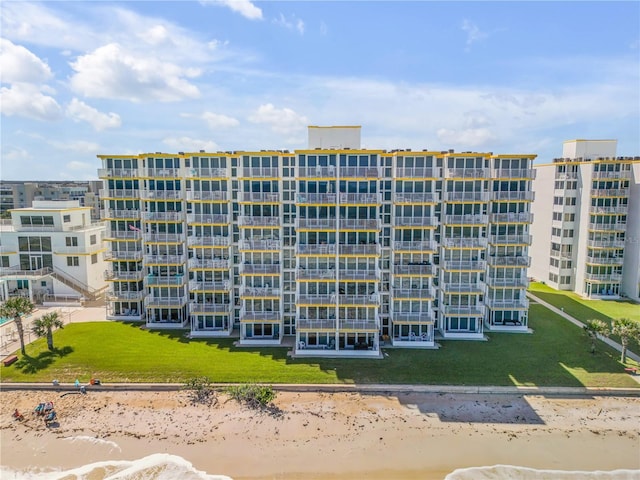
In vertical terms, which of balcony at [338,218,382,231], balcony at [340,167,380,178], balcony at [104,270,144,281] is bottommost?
balcony at [104,270,144,281]

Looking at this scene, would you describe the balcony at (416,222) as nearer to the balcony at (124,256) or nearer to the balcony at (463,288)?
the balcony at (463,288)

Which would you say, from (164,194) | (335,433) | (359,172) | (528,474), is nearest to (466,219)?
(359,172)

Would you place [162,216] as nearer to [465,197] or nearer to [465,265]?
[465,197]

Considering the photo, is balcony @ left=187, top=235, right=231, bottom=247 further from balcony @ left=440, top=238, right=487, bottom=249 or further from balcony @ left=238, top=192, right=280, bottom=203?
balcony @ left=440, top=238, right=487, bottom=249

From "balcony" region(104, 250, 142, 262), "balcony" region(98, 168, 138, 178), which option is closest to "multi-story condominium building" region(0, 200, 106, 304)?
"balcony" region(104, 250, 142, 262)

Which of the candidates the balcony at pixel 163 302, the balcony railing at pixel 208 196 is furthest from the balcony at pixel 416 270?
the balcony at pixel 163 302

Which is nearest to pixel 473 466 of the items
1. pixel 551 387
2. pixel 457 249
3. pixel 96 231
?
pixel 551 387
